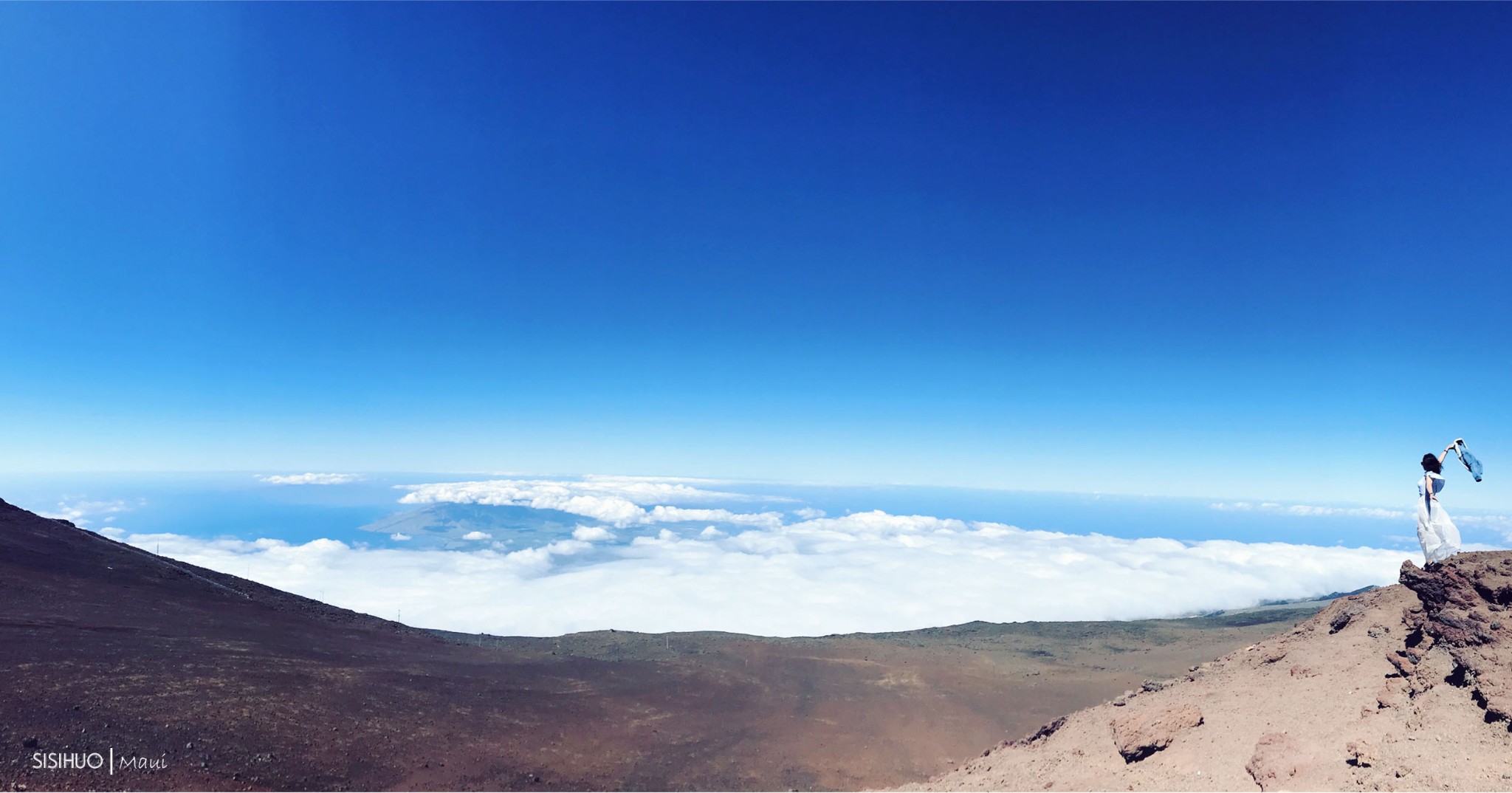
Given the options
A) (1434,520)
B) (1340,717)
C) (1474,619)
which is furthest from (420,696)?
(1434,520)

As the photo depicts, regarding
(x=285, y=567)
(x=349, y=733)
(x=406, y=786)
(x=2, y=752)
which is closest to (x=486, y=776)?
(x=406, y=786)

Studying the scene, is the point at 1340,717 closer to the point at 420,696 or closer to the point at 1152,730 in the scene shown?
the point at 1152,730

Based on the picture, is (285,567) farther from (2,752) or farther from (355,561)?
(2,752)

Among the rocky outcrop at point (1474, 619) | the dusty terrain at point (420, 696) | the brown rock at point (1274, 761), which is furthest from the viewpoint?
the dusty terrain at point (420, 696)

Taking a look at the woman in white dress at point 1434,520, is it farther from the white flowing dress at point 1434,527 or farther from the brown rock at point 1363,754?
the brown rock at point 1363,754

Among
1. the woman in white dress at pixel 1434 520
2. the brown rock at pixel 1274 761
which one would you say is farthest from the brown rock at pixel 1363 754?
the woman in white dress at pixel 1434 520

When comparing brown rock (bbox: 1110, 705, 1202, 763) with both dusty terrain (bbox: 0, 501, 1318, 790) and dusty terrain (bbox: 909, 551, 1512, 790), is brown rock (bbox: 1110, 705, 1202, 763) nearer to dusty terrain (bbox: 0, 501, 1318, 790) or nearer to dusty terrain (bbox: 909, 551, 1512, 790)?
dusty terrain (bbox: 909, 551, 1512, 790)

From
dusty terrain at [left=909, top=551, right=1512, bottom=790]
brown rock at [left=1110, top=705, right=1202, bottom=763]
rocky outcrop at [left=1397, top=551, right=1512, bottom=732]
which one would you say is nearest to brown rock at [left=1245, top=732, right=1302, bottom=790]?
dusty terrain at [left=909, top=551, right=1512, bottom=790]
